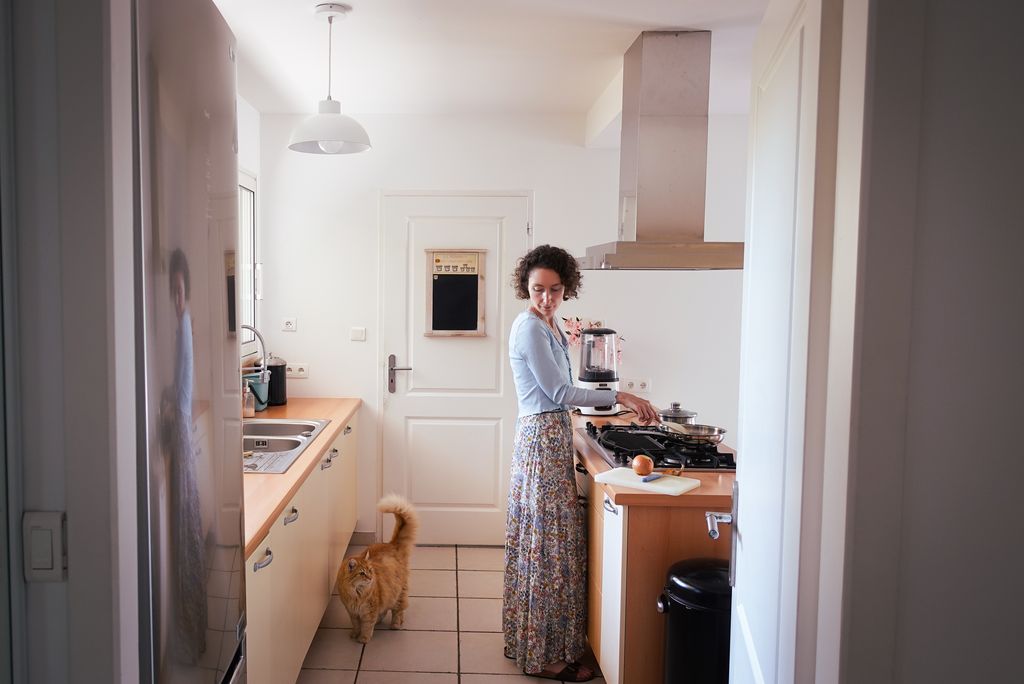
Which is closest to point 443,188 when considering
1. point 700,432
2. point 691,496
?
point 700,432

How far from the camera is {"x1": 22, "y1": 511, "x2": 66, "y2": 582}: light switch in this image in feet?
2.96

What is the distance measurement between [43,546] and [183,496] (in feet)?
0.68

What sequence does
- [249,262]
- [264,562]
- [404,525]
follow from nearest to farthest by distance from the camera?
1. [264,562]
2. [404,525]
3. [249,262]

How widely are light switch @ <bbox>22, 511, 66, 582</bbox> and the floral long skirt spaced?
1.93 meters

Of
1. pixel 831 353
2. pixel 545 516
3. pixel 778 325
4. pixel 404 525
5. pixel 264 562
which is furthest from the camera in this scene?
pixel 404 525

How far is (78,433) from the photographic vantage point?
2.90 feet

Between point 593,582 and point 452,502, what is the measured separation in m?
1.67

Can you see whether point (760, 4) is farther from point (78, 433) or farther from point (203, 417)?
point (78, 433)

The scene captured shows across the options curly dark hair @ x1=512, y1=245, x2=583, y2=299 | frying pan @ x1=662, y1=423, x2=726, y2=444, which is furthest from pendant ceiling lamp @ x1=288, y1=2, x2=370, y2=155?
frying pan @ x1=662, y1=423, x2=726, y2=444

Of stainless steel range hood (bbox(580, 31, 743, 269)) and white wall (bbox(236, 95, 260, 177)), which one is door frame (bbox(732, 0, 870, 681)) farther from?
white wall (bbox(236, 95, 260, 177))

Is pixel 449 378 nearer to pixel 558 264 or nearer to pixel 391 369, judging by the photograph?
pixel 391 369

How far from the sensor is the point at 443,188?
4.13 metres

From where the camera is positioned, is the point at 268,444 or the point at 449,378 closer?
the point at 268,444

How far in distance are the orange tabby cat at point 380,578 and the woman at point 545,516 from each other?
51 centimetres
